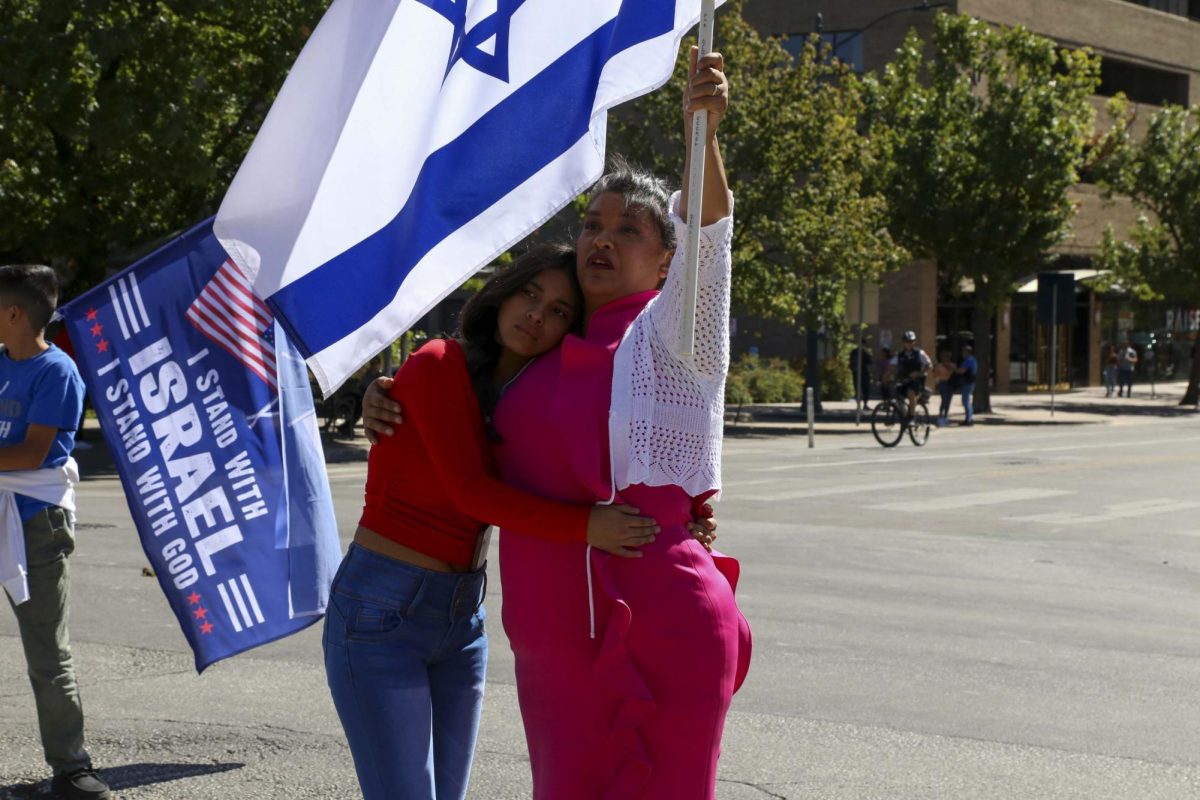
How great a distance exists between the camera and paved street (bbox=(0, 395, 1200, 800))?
571 centimetres

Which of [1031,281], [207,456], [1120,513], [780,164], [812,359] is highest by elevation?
[780,164]

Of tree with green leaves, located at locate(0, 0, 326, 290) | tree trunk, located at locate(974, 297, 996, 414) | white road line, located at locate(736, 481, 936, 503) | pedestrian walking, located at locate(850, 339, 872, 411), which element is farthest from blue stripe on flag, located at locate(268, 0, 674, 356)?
pedestrian walking, located at locate(850, 339, 872, 411)

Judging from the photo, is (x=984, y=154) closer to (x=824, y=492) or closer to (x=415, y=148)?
(x=824, y=492)

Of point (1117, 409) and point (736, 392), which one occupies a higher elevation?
point (736, 392)

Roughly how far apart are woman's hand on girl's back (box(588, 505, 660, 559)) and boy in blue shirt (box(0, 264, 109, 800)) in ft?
8.89

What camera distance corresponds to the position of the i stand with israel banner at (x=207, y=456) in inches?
186

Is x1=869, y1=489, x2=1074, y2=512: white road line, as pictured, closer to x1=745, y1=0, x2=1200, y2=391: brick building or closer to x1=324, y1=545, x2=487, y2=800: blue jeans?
x1=324, y1=545, x2=487, y2=800: blue jeans

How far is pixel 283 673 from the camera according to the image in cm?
744

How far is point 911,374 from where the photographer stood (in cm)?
2627

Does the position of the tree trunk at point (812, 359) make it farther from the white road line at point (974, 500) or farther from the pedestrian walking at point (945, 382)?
the white road line at point (974, 500)

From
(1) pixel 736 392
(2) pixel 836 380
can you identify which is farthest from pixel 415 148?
(2) pixel 836 380

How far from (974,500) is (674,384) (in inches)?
545

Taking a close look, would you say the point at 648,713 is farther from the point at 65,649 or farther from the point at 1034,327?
the point at 1034,327

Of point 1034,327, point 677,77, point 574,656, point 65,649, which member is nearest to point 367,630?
point 574,656
